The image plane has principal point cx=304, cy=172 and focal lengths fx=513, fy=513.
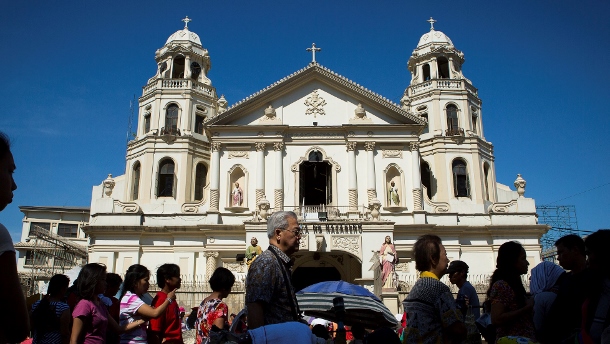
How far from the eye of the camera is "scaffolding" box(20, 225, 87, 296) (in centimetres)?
3884

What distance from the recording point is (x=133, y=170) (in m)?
33.9

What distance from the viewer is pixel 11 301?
2.96 metres

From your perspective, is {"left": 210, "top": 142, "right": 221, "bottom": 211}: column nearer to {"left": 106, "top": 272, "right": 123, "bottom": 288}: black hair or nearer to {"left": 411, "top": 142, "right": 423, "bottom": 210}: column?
{"left": 411, "top": 142, "right": 423, "bottom": 210}: column

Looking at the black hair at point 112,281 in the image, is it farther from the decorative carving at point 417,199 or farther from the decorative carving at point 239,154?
the decorative carving at point 417,199

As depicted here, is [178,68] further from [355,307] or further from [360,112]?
[355,307]

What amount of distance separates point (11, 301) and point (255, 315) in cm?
194

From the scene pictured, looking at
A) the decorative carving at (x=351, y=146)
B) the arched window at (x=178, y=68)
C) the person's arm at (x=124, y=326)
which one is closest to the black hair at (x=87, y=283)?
the person's arm at (x=124, y=326)

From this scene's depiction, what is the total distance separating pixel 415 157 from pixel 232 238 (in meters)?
11.7

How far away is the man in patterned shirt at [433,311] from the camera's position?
4.66 metres

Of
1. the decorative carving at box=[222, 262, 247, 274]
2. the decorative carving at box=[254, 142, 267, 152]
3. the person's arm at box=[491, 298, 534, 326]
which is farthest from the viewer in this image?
the decorative carving at box=[254, 142, 267, 152]

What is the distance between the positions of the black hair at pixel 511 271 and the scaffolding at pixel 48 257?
37.8 metres

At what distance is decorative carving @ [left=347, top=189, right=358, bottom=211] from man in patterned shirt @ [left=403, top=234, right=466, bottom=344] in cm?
2395

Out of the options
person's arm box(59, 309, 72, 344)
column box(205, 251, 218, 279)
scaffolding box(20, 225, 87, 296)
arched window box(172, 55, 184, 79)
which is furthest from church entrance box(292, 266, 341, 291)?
person's arm box(59, 309, 72, 344)

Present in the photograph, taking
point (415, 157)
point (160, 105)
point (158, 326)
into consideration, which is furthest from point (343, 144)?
point (158, 326)
